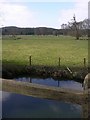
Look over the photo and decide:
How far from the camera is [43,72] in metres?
23.2

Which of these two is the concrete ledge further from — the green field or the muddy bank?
the green field

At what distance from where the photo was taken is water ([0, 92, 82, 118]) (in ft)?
38.6

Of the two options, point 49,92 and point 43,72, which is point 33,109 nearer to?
point 43,72

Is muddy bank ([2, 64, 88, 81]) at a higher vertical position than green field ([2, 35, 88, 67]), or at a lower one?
lower

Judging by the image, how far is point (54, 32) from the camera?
144750mm

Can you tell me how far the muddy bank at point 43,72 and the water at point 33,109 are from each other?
25.0ft

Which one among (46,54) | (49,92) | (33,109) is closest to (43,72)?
(33,109)

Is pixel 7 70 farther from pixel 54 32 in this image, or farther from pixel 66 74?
pixel 54 32

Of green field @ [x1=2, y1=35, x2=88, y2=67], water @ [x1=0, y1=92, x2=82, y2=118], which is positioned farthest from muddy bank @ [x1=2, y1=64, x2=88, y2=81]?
water @ [x1=0, y1=92, x2=82, y2=118]

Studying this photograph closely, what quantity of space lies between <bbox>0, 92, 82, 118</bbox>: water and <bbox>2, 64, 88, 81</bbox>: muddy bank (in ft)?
25.0

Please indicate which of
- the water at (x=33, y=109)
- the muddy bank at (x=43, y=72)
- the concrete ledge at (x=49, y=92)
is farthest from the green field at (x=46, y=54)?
the concrete ledge at (x=49, y=92)

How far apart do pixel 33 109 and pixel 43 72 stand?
10638mm

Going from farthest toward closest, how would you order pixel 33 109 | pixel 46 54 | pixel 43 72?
pixel 46 54 → pixel 43 72 → pixel 33 109

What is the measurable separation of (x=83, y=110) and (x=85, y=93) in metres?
0.14
